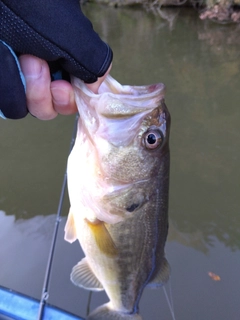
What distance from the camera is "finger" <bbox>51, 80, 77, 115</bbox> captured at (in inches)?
44.4

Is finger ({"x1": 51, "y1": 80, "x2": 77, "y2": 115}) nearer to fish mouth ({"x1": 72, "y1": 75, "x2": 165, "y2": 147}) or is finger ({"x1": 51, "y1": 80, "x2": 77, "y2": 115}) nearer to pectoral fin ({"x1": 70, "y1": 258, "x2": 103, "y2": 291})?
fish mouth ({"x1": 72, "y1": 75, "x2": 165, "y2": 147})

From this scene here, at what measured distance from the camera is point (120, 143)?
132cm

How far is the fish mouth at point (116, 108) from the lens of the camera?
1229 millimetres

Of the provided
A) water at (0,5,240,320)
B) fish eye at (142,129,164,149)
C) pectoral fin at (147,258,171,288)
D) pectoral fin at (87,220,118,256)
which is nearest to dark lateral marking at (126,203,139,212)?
pectoral fin at (87,220,118,256)

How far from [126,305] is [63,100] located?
1.04 metres

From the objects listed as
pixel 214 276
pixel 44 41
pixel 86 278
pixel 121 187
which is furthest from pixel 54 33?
pixel 214 276

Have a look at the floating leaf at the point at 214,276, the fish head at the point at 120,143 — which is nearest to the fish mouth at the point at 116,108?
the fish head at the point at 120,143

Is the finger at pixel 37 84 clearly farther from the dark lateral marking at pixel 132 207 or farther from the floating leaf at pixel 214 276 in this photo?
the floating leaf at pixel 214 276

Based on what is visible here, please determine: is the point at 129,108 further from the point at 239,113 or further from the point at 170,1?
the point at 170,1

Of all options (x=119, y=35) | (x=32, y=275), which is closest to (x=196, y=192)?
(x=32, y=275)

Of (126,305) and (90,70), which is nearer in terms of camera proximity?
(90,70)

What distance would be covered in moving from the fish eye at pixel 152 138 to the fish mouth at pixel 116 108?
5 centimetres

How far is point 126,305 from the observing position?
63.5 inches

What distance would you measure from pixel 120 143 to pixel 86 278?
0.77 m
